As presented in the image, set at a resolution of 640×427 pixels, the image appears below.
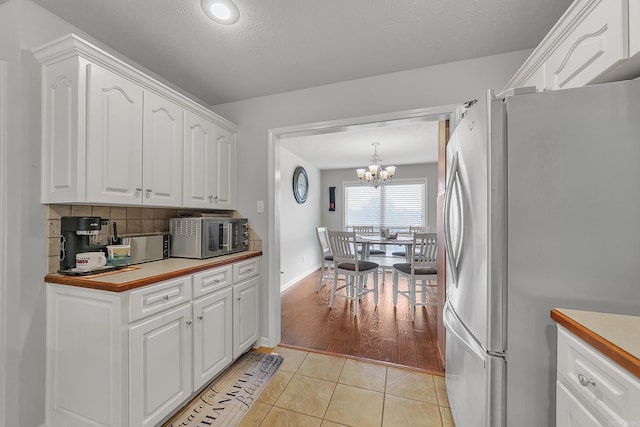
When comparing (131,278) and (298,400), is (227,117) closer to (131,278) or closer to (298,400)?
(131,278)

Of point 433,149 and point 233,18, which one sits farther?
point 433,149

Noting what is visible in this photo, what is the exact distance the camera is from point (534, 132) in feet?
3.03

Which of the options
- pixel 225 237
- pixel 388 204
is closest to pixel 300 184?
pixel 388 204

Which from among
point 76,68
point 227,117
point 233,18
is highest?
point 233,18

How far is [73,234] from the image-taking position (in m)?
1.43

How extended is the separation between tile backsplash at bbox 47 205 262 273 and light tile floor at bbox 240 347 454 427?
115 centimetres

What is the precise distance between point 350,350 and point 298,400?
0.74 meters

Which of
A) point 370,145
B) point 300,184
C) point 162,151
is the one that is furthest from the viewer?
point 300,184

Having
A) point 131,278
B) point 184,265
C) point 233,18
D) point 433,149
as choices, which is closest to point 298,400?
point 184,265

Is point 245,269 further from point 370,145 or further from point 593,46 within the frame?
point 370,145

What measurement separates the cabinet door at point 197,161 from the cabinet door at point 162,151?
58 mm

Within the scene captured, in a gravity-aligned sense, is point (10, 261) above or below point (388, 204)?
below

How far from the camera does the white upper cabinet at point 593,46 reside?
86 cm

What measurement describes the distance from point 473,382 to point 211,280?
62.8 inches
